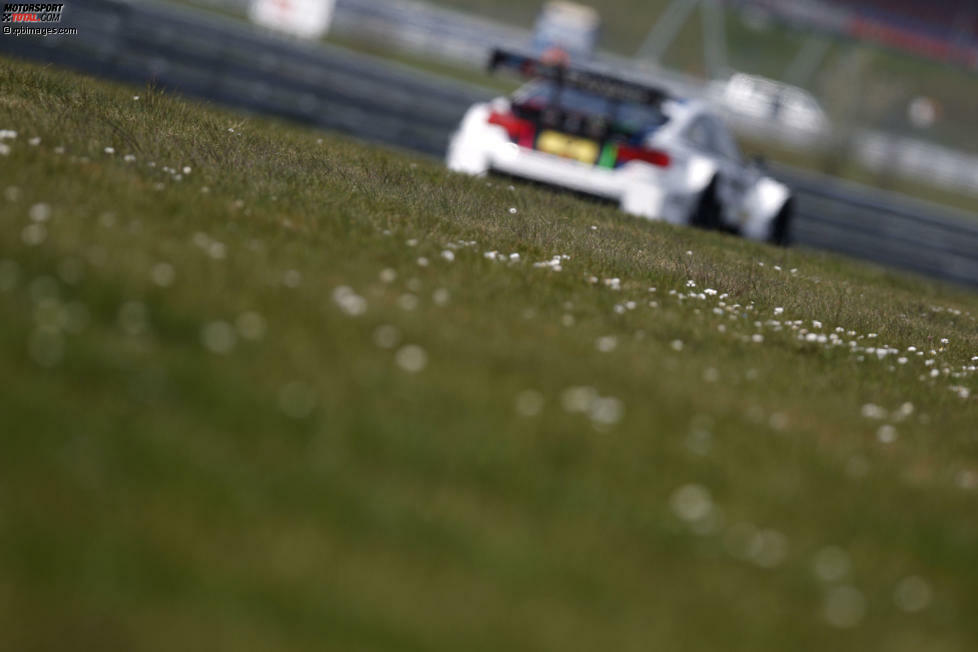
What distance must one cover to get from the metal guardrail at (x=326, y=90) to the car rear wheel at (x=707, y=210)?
6.52 m

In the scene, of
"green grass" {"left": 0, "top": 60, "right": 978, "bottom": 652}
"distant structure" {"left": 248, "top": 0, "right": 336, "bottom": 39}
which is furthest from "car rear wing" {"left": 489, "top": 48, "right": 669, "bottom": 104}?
"distant structure" {"left": 248, "top": 0, "right": 336, "bottom": 39}

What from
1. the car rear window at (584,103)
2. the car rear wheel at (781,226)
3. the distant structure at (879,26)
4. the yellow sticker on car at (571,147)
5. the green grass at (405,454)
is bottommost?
the green grass at (405,454)

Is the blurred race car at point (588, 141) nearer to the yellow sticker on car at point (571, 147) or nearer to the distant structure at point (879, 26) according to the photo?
the yellow sticker on car at point (571, 147)

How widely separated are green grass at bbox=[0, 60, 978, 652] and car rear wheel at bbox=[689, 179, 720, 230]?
5.37 m

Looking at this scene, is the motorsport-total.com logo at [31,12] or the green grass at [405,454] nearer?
the green grass at [405,454]

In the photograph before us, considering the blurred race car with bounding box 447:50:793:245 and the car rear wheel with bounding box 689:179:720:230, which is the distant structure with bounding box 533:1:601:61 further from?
the blurred race car with bounding box 447:50:793:245

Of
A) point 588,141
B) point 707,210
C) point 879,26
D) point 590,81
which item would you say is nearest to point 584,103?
point 590,81

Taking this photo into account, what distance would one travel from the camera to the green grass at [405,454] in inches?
115

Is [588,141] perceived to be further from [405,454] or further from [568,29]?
[568,29]

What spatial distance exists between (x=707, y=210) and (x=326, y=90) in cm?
768

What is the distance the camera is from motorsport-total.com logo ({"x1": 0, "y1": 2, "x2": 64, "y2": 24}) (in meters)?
15.2

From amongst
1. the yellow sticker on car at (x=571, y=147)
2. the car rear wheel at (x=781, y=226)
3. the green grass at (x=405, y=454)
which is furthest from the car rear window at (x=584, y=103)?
the green grass at (x=405, y=454)

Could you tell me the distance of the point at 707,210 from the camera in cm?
1242

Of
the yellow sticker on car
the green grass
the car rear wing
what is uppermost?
the car rear wing
